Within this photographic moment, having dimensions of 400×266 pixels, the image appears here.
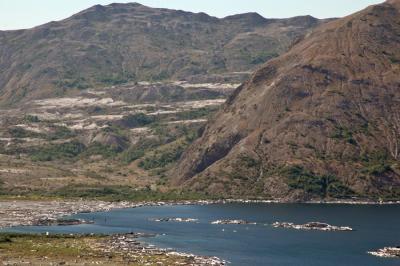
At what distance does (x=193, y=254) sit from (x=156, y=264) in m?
20.5

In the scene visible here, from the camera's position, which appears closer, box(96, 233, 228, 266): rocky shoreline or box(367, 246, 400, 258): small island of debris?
box(96, 233, 228, 266): rocky shoreline

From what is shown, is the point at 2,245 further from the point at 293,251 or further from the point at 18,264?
the point at 293,251

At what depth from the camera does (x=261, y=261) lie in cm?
16750

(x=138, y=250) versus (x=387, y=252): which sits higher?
(x=138, y=250)

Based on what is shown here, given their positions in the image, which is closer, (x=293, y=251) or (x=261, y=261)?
(x=261, y=261)

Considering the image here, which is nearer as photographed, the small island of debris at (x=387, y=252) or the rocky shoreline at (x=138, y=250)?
the rocky shoreline at (x=138, y=250)

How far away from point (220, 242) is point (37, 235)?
45.9 m

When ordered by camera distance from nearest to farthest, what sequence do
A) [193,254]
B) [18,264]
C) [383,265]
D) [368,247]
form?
1. [18,264]
2. [383,265]
3. [193,254]
4. [368,247]

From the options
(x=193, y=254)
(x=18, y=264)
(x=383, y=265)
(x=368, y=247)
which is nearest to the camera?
(x=18, y=264)

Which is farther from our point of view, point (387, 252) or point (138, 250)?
point (387, 252)

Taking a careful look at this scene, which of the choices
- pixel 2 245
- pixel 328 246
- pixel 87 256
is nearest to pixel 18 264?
pixel 87 256

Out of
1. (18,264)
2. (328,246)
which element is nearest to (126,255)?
(18,264)

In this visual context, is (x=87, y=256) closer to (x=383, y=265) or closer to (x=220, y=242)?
(x=220, y=242)

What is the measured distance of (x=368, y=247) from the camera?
188 m
